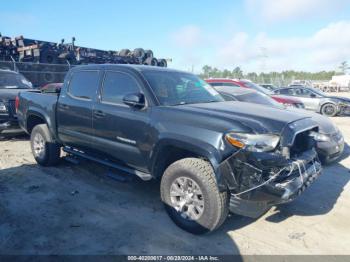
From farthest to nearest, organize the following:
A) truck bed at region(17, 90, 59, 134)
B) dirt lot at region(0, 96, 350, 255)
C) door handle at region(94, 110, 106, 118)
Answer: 1. truck bed at region(17, 90, 59, 134)
2. door handle at region(94, 110, 106, 118)
3. dirt lot at region(0, 96, 350, 255)

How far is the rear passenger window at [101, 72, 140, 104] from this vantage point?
4344 millimetres

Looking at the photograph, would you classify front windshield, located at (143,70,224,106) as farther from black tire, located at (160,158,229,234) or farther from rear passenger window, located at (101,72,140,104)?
black tire, located at (160,158,229,234)

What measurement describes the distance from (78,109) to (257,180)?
305 cm

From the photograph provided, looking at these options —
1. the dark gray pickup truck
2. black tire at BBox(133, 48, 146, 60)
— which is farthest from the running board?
black tire at BBox(133, 48, 146, 60)

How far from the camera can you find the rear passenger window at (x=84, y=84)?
4.87 metres

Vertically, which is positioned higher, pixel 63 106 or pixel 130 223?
pixel 63 106

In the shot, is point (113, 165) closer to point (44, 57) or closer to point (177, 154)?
point (177, 154)

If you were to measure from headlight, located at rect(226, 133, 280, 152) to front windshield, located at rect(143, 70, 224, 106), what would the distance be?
1146 millimetres

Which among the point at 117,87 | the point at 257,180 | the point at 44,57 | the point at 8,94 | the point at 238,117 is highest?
the point at 44,57

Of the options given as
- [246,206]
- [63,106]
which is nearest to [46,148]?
[63,106]

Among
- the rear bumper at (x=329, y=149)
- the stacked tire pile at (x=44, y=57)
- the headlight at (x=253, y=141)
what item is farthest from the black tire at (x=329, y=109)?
the headlight at (x=253, y=141)

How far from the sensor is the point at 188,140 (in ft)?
11.6

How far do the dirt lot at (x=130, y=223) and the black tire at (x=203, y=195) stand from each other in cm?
14

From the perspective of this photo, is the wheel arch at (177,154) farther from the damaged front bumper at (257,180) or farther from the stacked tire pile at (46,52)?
the stacked tire pile at (46,52)
